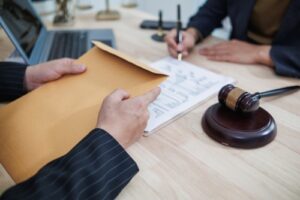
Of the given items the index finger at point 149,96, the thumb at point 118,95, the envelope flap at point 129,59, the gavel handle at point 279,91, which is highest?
the envelope flap at point 129,59

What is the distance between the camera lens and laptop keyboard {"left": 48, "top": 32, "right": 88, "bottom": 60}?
3.29 ft

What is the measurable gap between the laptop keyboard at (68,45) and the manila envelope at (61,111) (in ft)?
0.93

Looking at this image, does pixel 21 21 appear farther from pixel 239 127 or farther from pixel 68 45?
pixel 239 127

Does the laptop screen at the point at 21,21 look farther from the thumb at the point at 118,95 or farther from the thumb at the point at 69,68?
the thumb at the point at 118,95

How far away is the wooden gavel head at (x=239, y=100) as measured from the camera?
1.94 feet

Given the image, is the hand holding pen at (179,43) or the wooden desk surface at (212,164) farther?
the hand holding pen at (179,43)

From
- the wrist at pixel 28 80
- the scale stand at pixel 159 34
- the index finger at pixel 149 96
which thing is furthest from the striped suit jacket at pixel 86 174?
the scale stand at pixel 159 34

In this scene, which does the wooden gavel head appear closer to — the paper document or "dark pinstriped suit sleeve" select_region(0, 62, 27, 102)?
the paper document

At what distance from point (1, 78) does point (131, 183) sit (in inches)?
Result: 19.8

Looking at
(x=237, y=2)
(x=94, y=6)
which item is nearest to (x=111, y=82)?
(x=237, y=2)

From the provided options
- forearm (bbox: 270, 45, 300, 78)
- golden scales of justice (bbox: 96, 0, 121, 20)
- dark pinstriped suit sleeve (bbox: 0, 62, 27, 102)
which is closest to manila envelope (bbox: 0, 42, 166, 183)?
dark pinstriped suit sleeve (bbox: 0, 62, 27, 102)

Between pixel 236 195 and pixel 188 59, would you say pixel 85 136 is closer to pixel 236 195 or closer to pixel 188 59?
pixel 236 195

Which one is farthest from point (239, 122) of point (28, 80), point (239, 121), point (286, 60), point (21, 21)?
point (21, 21)

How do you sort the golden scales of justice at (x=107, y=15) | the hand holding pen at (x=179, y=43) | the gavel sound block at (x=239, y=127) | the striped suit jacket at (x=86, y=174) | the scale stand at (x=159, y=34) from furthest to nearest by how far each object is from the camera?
the golden scales of justice at (x=107, y=15) < the scale stand at (x=159, y=34) < the hand holding pen at (x=179, y=43) < the gavel sound block at (x=239, y=127) < the striped suit jacket at (x=86, y=174)
